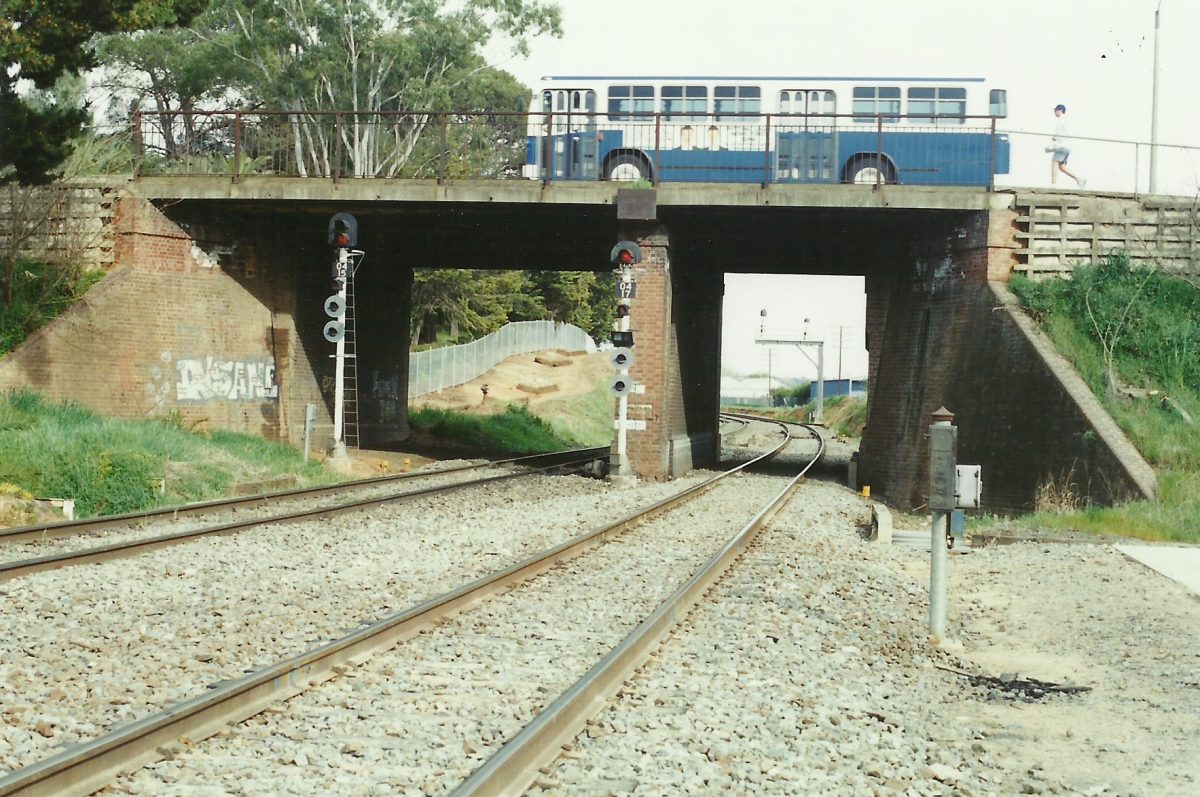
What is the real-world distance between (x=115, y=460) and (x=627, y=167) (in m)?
14.2

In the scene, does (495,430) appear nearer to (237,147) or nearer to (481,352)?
(481,352)

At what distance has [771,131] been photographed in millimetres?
26562

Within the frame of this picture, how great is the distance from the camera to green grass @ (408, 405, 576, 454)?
1435 inches

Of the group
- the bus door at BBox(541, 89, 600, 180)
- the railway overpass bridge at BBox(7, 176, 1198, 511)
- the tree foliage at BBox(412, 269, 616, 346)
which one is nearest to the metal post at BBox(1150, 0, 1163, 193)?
the railway overpass bridge at BBox(7, 176, 1198, 511)

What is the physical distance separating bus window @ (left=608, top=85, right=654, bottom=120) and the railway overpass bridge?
2969 millimetres

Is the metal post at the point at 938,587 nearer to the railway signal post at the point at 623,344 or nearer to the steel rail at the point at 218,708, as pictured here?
the steel rail at the point at 218,708

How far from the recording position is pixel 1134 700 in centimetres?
A: 744

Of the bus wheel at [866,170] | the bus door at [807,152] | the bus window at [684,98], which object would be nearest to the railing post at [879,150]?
the bus wheel at [866,170]

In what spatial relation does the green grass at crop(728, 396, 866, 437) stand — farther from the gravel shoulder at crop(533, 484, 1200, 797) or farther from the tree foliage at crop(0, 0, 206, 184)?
the gravel shoulder at crop(533, 484, 1200, 797)

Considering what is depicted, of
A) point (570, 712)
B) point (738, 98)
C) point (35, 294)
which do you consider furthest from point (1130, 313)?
point (35, 294)

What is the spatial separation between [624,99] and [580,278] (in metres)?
44.0

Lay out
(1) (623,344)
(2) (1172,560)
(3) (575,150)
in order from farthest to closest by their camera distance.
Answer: (3) (575,150)
(1) (623,344)
(2) (1172,560)

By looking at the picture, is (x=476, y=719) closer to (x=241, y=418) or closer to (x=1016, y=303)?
(x=1016, y=303)

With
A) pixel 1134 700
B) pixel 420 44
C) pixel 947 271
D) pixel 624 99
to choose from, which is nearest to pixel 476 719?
pixel 1134 700
